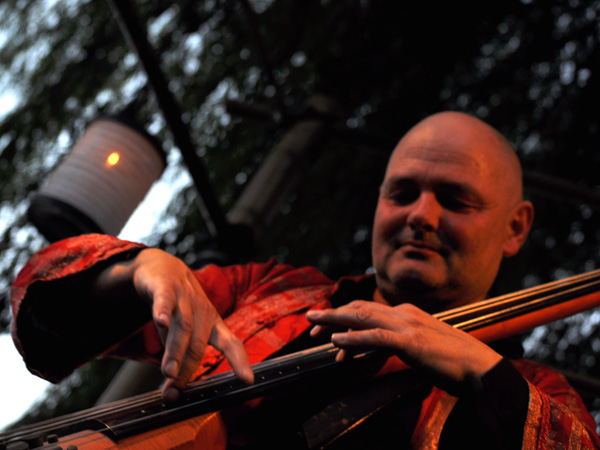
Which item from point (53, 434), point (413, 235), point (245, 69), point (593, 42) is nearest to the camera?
point (53, 434)

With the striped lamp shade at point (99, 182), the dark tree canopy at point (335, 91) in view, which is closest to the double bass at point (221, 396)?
the striped lamp shade at point (99, 182)

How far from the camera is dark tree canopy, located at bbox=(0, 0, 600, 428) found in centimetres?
199

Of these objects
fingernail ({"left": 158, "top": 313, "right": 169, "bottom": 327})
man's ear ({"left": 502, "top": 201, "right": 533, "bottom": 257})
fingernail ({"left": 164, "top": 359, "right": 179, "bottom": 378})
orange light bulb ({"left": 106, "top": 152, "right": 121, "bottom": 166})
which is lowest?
man's ear ({"left": 502, "top": 201, "right": 533, "bottom": 257})

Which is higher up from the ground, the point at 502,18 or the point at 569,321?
the point at 502,18

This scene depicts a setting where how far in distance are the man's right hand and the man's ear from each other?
67 cm

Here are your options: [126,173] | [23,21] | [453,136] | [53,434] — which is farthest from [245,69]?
[53,434]

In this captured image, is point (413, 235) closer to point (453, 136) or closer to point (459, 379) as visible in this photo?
point (453, 136)

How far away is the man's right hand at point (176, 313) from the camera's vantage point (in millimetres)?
677

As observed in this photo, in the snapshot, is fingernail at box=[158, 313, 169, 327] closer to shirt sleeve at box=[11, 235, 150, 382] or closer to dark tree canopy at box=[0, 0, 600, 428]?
shirt sleeve at box=[11, 235, 150, 382]

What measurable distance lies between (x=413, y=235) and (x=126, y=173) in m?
0.77

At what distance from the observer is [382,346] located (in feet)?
2.30

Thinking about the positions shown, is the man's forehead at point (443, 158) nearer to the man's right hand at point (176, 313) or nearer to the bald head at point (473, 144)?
the bald head at point (473, 144)

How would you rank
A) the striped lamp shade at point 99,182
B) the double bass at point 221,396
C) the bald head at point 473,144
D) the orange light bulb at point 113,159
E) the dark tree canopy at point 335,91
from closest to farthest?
the double bass at point 221,396 → the bald head at point 473,144 → the striped lamp shade at point 99,182 → the orange light bulb at point 113,159 → the dark tree canopy at point 335,91

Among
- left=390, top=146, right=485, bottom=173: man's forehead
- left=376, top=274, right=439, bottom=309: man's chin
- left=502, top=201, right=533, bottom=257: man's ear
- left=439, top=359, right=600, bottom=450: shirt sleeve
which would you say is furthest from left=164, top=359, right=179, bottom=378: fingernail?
left=502, top=201, right=533, bottom=257: man's ear
